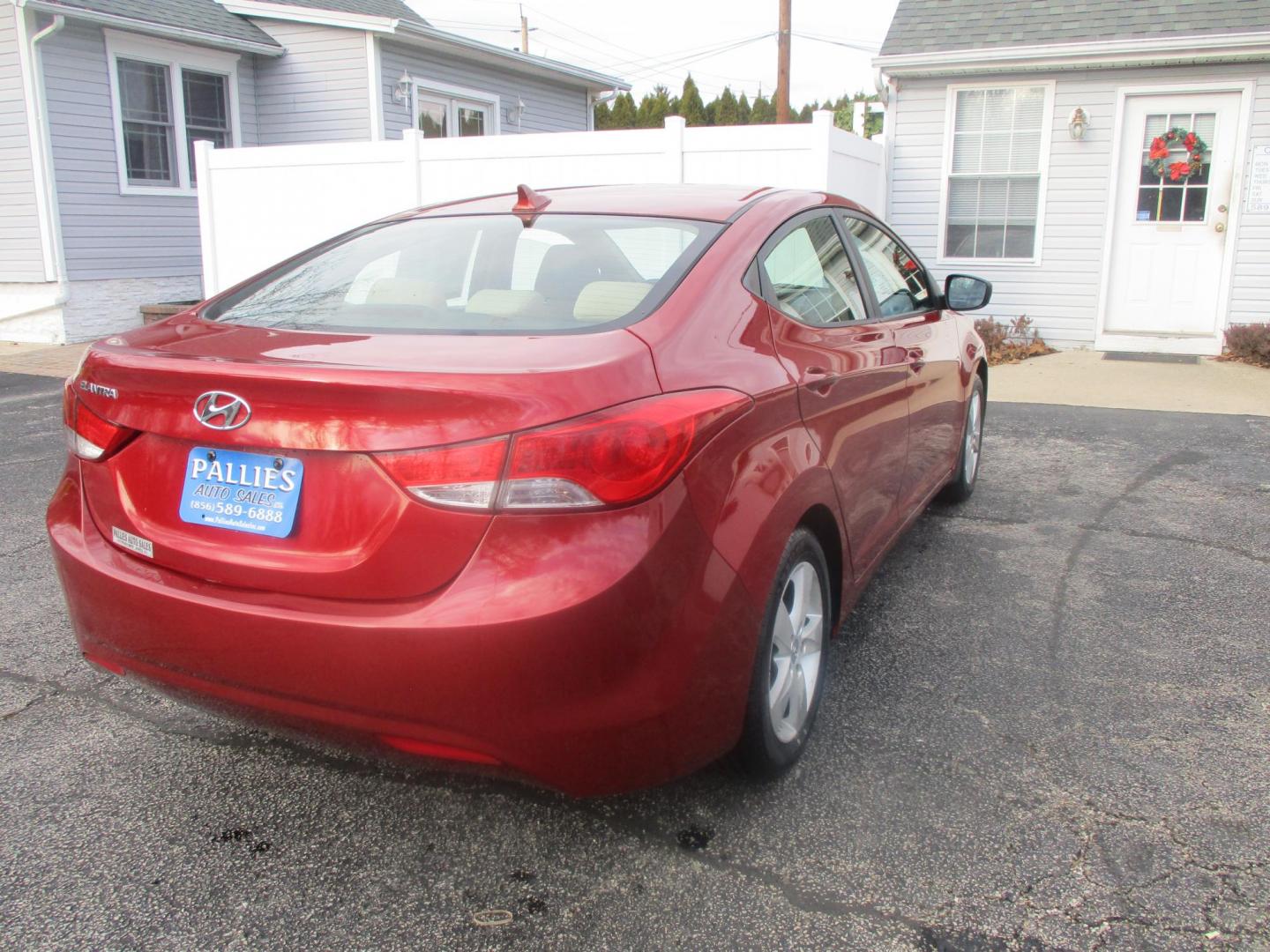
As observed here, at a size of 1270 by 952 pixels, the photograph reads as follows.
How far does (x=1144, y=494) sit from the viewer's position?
5520mm

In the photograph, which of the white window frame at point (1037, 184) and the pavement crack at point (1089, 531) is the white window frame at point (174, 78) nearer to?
the white window frame at point (1037, 184)

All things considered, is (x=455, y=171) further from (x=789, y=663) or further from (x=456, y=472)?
(x=456, y=472)

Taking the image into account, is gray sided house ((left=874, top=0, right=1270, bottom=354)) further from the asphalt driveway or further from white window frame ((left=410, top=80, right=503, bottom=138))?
the asphalt driveway

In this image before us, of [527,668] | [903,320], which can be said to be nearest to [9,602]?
[527,668]

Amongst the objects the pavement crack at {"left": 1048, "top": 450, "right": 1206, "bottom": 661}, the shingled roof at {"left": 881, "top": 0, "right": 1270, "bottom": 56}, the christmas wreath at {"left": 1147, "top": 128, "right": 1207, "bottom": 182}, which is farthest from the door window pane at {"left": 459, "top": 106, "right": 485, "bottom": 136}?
the pavement crack at {"left": 1048, "top": 450, "right": 1206, "bottom": 661}

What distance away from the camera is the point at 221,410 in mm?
2131

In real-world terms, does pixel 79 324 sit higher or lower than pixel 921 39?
lower

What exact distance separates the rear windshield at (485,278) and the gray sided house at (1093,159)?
29.2ft

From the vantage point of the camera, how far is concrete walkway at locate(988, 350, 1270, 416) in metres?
8.11

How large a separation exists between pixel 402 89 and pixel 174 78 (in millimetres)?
2838

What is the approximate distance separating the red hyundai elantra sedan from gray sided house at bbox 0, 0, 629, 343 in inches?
435

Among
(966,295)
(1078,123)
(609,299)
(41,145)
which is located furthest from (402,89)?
(609,299)

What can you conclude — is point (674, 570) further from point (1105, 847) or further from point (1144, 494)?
point (1144, 494)

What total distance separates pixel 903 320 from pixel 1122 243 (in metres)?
8.05
